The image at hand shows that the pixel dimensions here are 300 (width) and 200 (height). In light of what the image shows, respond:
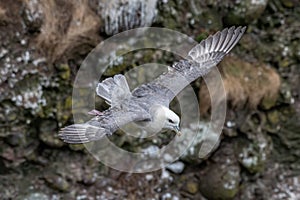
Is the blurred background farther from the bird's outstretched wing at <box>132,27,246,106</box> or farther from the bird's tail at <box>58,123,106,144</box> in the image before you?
the bird's tail at <box>58,123,106,144</box>

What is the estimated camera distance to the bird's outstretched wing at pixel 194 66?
12.4 ft

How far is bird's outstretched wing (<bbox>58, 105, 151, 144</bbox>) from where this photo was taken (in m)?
Result: 3.04

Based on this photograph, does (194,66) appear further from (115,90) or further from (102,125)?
(102,125)

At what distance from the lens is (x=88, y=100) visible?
4.95 meters

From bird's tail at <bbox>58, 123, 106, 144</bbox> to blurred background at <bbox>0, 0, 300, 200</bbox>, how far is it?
1.74 meters

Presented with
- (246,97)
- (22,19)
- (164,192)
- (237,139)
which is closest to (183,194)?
(164,192)

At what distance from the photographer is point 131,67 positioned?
5164 mm

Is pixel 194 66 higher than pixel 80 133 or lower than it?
higher

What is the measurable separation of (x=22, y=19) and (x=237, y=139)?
8.04 feet

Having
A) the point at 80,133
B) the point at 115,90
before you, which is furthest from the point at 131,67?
the point at 80,133

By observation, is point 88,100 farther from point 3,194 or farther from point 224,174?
point 224,174

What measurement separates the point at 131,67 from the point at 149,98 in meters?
1.53

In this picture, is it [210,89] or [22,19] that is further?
[210,89]

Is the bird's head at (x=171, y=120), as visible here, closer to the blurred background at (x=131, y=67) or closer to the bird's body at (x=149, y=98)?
the bird's body at (x=149, y=98)
